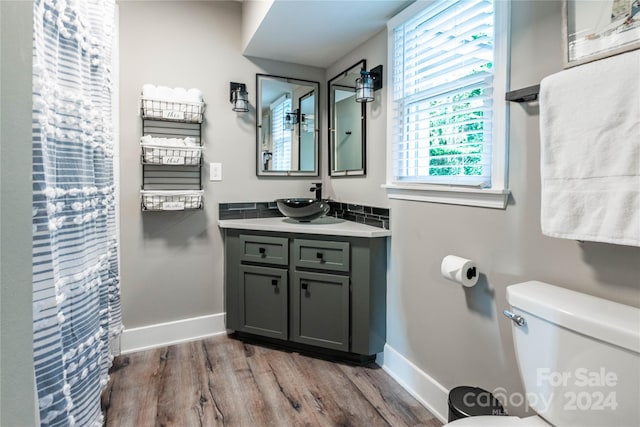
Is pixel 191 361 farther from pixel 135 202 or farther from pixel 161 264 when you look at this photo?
pixel 135 202

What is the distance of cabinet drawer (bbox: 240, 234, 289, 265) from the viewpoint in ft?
7.62

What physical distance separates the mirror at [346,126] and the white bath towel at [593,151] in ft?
4.66

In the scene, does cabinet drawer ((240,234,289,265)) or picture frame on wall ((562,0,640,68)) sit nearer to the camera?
picture frame on wall ((562,0,640,68))

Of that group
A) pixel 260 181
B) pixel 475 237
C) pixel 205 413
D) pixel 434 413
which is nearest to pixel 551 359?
pixel 475 237

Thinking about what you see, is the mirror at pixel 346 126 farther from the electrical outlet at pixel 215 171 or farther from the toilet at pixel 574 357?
the toilet at pixel 574 357

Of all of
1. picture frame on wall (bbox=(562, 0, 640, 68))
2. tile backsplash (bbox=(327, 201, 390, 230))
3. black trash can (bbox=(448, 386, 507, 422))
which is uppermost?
picture frame on wall (bbox=(562, 0, 640, 68))

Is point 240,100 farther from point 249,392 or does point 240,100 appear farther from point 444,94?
point 249,392

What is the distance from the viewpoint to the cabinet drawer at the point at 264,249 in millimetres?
2322

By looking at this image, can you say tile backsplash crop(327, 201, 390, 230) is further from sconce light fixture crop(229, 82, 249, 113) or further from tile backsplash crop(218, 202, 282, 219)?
sconce light fixture crop(229, 82, 249, 113)

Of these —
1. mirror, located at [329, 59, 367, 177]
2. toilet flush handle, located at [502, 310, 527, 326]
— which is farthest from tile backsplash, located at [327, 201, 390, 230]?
toilet flush handle, located at [502, 310, 527, 326]

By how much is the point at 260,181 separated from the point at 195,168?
0.51 meters

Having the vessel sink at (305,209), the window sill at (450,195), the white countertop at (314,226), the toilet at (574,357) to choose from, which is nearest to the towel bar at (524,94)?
the window sill at (450,195)

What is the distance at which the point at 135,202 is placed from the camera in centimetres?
239

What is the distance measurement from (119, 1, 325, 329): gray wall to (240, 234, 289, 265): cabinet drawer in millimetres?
338
